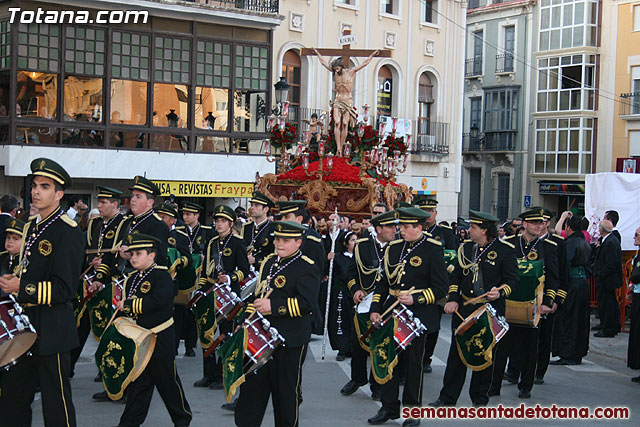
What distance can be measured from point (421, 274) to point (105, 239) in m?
3.64

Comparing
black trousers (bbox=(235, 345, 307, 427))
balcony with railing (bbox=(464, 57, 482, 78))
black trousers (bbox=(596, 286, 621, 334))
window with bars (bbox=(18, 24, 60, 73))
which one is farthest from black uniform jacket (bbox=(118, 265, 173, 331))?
balcony with railing (bbox=(464, 57, 482, 78))

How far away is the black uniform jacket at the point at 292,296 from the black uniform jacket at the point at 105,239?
2.58 m

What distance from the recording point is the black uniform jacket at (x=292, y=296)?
6.73 meters

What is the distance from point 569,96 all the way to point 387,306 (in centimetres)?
3281

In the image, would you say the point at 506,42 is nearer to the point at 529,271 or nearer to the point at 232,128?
the point at 232,128

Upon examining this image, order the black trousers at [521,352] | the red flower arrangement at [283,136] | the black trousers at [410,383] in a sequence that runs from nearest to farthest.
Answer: the black trousers at [410,383] → the black trousers at [521,352] → the red flower arrangement at [283,136]

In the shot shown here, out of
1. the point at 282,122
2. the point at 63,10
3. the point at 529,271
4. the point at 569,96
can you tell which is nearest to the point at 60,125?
the point at 63,10

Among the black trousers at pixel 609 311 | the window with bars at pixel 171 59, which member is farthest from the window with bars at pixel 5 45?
the black trousers at pixel 609 311

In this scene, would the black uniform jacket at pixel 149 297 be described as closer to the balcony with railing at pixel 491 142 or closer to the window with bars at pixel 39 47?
the window with bars at pixel 39 47

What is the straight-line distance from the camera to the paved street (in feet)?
26.8

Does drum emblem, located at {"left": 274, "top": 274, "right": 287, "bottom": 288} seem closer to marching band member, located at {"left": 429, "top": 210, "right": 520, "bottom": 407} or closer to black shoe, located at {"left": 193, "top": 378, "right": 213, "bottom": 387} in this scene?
marching band member, located at {"left": 429, "top": 210, "right": 520, "bottom": 407}

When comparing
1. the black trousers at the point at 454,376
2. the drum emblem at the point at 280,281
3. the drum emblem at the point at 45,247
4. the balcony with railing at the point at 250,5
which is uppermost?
the balcony with railing at the point at 250,5

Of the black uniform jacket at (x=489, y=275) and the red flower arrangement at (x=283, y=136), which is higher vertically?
the red flower arrangement at (x=283, y=136)

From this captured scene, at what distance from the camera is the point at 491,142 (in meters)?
41.2
